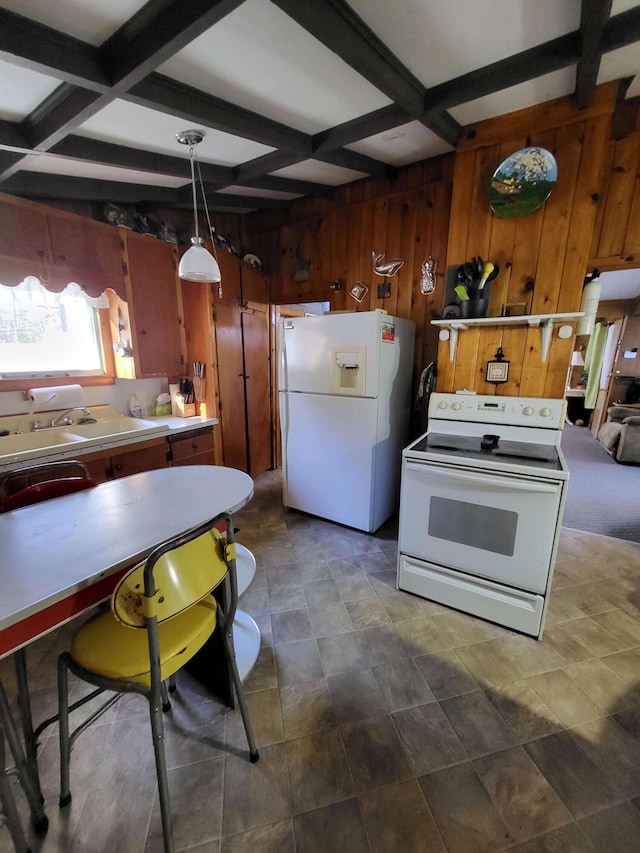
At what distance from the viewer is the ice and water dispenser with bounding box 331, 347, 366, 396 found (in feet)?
8.00

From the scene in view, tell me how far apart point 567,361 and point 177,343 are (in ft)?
9.13

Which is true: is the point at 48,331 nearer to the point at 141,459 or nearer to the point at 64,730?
the point at 141,459

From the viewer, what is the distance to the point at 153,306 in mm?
2637

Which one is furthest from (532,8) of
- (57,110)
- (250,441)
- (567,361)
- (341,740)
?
(250,441)

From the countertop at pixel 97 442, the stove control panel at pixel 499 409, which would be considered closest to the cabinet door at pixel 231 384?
the countertop at pixel 97 442

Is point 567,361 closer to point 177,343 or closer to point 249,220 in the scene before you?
point 177,343

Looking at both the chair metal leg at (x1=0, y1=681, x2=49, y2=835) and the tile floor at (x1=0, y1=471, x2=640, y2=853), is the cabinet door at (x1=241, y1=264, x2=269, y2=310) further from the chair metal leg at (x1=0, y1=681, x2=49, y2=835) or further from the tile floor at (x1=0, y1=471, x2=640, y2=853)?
the chair metal leg at (x1=0, y1=681, x2=49, y2=835)

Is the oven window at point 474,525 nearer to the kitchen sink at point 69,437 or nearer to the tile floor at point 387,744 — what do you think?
the tile floor at point 387,744

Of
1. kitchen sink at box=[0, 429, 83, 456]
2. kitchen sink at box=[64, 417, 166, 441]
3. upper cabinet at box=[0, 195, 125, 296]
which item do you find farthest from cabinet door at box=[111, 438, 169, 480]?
upper cabinet at box=[0, 195, 125, 296]

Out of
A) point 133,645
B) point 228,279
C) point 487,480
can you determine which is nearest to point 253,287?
point 228,279

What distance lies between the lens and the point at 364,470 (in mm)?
2574

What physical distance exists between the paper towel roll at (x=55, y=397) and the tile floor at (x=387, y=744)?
4.53ft

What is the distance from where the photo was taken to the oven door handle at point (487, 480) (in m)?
1.59

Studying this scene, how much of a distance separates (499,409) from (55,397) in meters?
2.89
